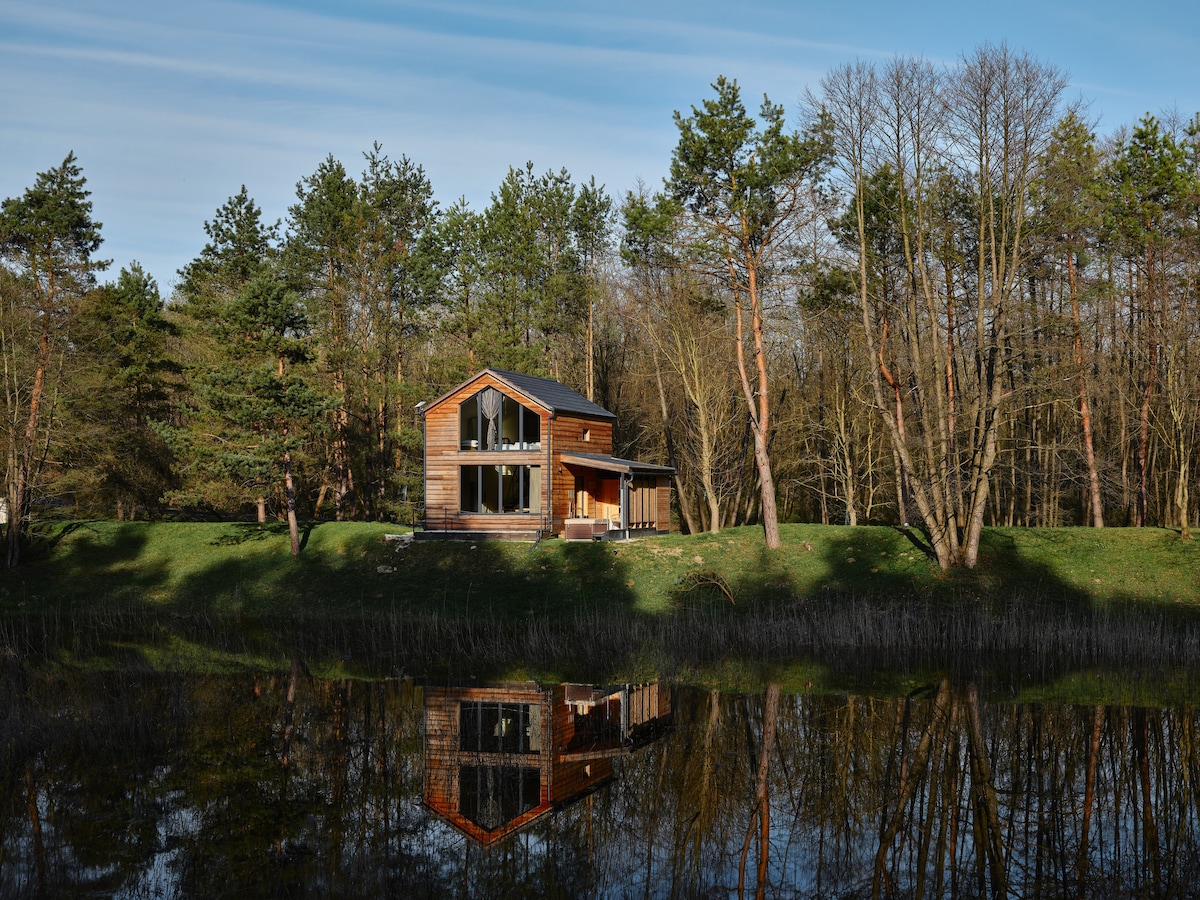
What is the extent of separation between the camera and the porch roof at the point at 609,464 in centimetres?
2781

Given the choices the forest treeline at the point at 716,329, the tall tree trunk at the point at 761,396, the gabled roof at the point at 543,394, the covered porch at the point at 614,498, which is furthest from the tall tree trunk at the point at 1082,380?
the gabled roof at the point at 543,394

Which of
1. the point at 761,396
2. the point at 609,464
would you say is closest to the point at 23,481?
the point at 609,464

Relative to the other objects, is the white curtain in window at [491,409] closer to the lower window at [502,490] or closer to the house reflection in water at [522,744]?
the lower window at [502,490]

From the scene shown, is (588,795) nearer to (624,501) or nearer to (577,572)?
(577,572)

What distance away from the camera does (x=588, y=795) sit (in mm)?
10359

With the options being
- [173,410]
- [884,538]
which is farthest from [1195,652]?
[173,410]

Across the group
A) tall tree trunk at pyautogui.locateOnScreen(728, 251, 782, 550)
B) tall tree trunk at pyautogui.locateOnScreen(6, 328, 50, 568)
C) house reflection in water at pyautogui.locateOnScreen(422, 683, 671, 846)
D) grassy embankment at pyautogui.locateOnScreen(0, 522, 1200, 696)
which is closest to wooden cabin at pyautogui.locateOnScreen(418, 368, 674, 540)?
grassy embankment at pyautogui.locateOnScreen(0, 522, 1200, 696)

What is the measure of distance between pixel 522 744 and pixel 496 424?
1728 cm

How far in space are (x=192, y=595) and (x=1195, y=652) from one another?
21575 mm

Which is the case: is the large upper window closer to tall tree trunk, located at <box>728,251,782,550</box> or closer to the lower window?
the lower window

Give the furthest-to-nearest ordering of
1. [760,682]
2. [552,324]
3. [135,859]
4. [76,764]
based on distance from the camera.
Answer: [552,324] → [760,682] → [76,764] → [135,859]

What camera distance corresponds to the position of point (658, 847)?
29.4ft

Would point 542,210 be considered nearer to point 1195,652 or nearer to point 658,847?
point 1195,652

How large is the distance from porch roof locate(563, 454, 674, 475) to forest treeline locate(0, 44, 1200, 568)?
2.69 metres
